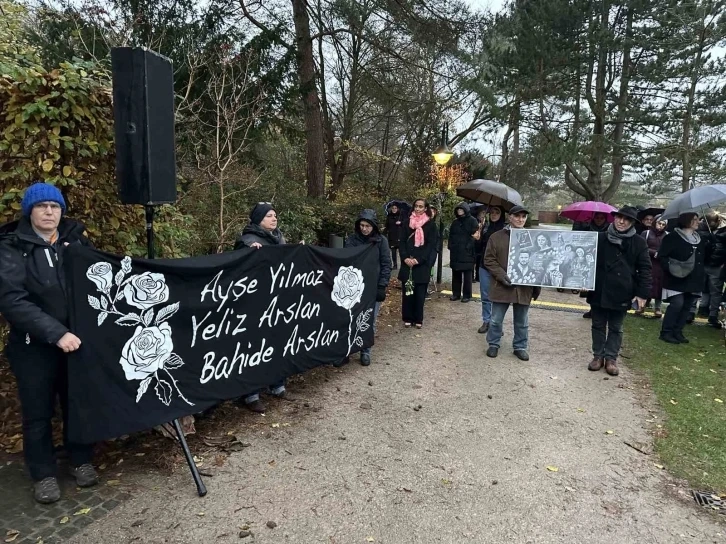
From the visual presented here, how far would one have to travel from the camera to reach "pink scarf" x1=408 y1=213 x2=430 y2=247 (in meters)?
6.63

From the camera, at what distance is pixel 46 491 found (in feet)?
9.55

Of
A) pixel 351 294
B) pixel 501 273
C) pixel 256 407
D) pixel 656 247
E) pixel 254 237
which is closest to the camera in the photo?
pixel 256 407

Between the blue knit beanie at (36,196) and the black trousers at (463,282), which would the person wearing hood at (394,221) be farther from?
the blue knit beanie at (36,196)

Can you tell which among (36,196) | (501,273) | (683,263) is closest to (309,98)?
(501,273)

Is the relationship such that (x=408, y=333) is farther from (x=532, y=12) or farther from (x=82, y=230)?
(x=532, y=12)

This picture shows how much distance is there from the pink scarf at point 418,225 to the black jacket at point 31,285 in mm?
4601

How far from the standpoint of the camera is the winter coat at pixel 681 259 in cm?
639

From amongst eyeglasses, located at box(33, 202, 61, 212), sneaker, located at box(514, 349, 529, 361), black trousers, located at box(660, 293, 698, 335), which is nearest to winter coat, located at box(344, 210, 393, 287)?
sneaker, located at box(514, 349, 529, 361)

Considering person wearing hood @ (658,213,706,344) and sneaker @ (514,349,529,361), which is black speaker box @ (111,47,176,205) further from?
person wearing hood @ (658,213,706,344)

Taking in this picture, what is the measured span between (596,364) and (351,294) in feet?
10.0

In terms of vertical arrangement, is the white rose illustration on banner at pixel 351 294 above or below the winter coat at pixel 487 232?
below

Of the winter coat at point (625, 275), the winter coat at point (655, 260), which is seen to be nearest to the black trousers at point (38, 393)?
the winter coat at point (625, 275)

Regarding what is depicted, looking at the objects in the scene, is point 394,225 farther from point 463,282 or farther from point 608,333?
point 608,333

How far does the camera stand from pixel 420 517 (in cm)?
291
